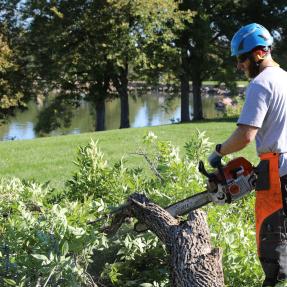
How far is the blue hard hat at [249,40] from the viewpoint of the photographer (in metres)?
3.51

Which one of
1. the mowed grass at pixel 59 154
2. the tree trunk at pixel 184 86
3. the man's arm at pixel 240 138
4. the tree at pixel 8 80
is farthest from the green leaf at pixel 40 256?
the tree trunk at pixel 184 86

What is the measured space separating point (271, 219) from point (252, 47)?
1176 millimetres

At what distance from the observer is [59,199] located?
537 cm

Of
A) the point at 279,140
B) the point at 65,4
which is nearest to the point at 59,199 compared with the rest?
the point at 279,140

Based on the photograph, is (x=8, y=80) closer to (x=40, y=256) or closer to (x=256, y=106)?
(x=40, y=256)

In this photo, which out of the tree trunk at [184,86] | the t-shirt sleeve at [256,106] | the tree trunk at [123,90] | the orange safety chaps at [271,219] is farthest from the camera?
the tree trunk at [184,86]

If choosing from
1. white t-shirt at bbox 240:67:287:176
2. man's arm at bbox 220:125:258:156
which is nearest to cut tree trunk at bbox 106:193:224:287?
man's arm at bbox 220:125:258:156

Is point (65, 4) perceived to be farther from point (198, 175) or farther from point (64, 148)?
point (198, 175)

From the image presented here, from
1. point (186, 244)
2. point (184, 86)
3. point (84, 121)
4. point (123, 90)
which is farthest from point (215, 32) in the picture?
point (186, 244)

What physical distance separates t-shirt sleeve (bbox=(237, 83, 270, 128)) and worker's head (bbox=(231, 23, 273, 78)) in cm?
30

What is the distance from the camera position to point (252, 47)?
11.5 ft

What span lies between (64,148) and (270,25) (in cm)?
1832

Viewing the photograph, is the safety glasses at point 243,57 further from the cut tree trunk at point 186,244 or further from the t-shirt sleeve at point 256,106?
the cut tree trunk at point 186,244

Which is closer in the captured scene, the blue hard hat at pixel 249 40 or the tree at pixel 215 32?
the blue hard hat at pixel 249 40
